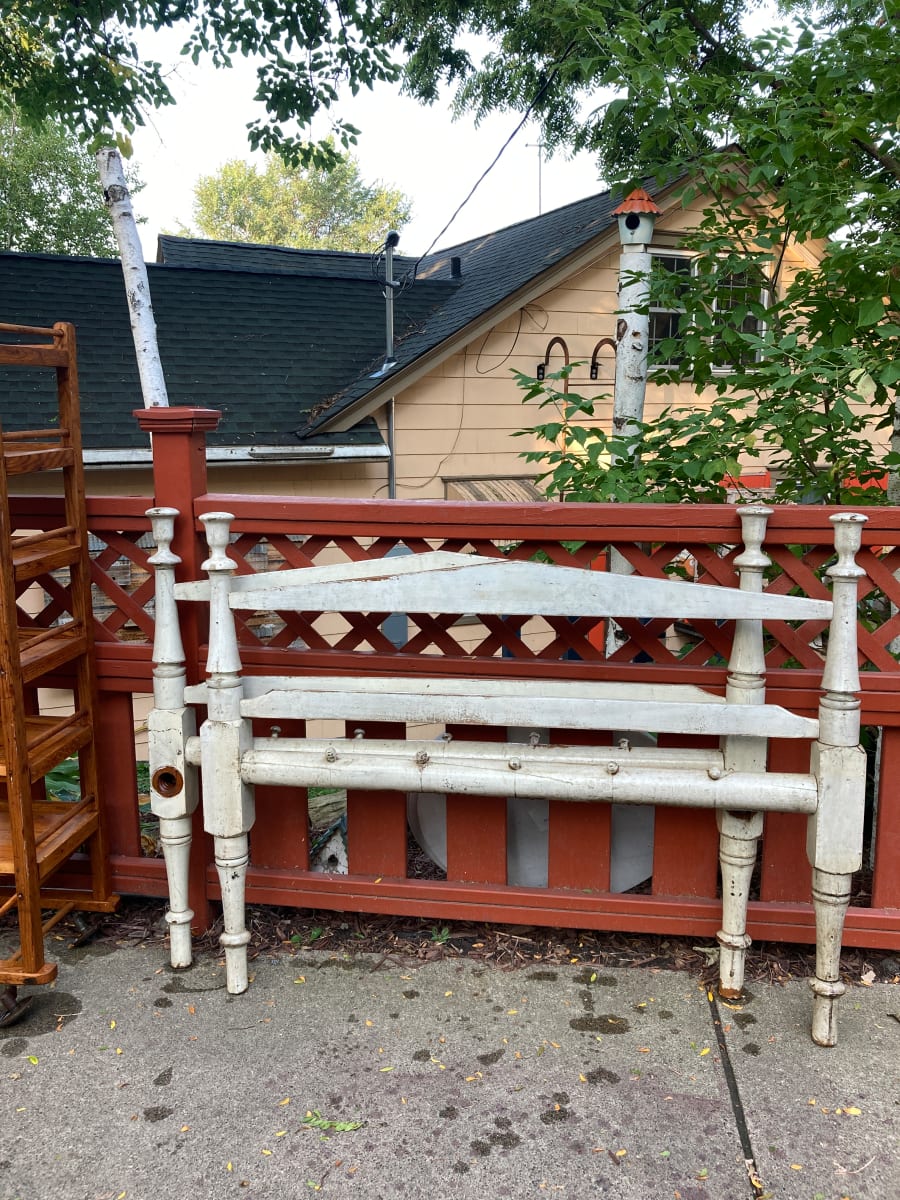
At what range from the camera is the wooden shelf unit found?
8.57ft

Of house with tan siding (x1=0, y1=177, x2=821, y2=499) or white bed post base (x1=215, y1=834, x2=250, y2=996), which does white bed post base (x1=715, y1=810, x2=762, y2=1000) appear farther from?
house with tan siding (x1=0, y1=177, x2=821, y2=499)

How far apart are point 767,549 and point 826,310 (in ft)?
4.55

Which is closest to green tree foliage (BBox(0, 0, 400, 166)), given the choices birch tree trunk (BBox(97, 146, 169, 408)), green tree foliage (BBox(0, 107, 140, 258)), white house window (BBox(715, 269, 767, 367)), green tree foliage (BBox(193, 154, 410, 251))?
birch tree trunk (BBox(97, 146, 169, 408))

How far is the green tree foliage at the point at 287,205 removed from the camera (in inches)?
2338

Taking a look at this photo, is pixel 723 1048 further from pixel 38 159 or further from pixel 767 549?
pixel 38 159

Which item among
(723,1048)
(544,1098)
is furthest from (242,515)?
(723,1048)

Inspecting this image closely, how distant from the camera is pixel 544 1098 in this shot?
2.38 m

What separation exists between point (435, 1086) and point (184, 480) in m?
1.97

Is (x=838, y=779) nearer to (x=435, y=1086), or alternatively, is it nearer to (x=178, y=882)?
(x=435, y=1086)

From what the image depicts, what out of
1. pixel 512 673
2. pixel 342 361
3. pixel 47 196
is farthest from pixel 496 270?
pixel 47 196

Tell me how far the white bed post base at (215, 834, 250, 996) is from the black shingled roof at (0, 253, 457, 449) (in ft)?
18.9

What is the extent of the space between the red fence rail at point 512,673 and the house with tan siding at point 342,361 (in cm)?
504

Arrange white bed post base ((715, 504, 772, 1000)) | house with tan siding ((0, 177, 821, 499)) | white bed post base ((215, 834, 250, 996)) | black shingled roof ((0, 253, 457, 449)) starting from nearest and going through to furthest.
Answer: white bed post base ((715, 504, 772, 1000)) < white bed post base ((215, 834, 250, 996)) < black shingled roof ((0, 253, 457, 449)) < house with tan siding ((0, 177, 821, 499))

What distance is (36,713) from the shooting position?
3572 mm
